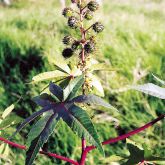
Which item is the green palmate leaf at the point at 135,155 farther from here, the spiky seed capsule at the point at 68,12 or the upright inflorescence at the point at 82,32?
the spiky seed capsule at the point at 68,12

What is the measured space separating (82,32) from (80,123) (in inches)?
15.6

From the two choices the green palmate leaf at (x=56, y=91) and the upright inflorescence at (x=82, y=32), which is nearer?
the green palmate leaf at (x=56, y=91)

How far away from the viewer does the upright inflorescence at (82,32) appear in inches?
54.1

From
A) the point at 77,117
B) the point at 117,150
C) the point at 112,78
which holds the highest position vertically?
the point at 77,117

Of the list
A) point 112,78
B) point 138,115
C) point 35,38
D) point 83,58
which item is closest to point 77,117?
point 83,58

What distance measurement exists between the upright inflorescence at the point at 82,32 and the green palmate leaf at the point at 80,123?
0.26 m

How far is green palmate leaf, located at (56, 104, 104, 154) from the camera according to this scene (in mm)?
1083

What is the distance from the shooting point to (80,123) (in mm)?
1108

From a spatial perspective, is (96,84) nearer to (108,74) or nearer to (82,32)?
(82,32)

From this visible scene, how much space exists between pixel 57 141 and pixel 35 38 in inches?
70.3

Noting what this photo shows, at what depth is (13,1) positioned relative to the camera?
33.9 feet

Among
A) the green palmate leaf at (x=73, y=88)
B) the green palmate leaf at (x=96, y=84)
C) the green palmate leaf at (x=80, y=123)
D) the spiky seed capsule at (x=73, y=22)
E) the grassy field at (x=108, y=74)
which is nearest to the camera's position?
the green palmate leaf at (x=80, y=123)

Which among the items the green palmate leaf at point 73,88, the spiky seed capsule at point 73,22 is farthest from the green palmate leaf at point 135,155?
the spiky seed capsule at point 73,22

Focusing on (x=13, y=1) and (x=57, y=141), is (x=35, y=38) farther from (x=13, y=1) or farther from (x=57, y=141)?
(x=13, y=1)
